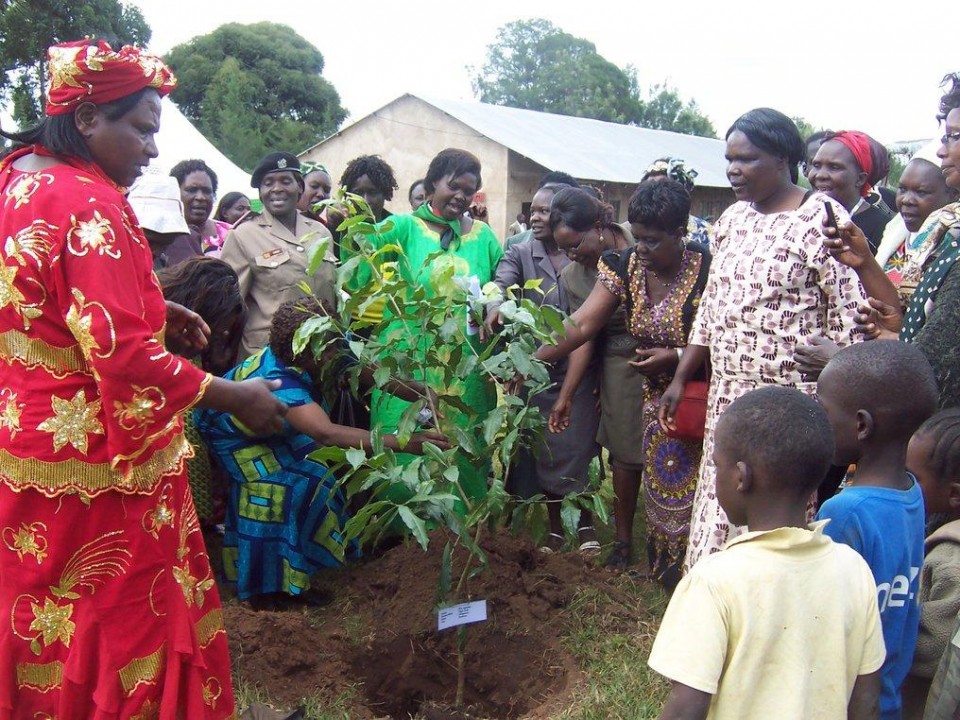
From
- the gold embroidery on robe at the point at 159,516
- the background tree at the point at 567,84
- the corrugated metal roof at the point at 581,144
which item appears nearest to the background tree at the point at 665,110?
the background tree at the point at 567,84

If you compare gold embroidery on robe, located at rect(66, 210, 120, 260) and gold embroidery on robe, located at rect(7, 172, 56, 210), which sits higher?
gold embroidery on robe, located at rect(7, 172, 56, 210)

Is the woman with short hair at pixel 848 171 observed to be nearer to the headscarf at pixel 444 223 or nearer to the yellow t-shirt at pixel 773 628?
the headscarf at pixel 444 223

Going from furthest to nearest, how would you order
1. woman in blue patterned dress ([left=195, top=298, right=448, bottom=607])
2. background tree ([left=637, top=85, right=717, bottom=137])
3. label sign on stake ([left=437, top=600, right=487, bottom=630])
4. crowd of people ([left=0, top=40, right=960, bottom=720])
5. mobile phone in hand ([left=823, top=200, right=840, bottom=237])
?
1. background tree ([left=637, top=85, right=717, bottom=137])
2. woman in blue patterned dress ([left=195, top=298, right=448, bottom=607])
3. label sign on stake ([left=437, top=600, right=487, bottom=630])
4. mobile phone in hand ([left=823, top=200, right=840, bottom=237])
5. crowd of people ([left=0, top=40, right=960, bottom=720])

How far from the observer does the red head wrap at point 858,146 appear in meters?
4.43

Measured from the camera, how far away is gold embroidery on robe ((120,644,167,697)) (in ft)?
6.80

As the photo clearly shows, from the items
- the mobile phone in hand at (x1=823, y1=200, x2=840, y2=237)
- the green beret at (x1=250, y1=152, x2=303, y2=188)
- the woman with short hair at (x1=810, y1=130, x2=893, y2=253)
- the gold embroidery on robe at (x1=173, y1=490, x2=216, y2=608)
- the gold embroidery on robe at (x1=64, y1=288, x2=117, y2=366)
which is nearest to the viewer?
the gold embroidery on robe at (x1=64, y1=288, x2=117, y2=366)

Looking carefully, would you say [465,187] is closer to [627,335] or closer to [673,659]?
[627,335]

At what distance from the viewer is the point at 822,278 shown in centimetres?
286

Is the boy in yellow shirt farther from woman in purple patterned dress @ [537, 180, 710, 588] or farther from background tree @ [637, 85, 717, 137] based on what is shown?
background tree @ [637, 85, 717, 137]

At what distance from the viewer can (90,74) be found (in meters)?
2.00

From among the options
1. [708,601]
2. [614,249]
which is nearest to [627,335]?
[614,249]

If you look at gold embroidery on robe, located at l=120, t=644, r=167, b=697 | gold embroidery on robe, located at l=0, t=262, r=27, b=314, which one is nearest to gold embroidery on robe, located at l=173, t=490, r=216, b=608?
gold embroidery on robe, located at l=120, t=644, r=167, b=697

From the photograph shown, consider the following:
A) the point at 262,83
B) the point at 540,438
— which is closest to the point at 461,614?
the point at 540,438

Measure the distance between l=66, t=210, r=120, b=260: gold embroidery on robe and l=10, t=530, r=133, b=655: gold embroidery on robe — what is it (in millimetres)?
678
